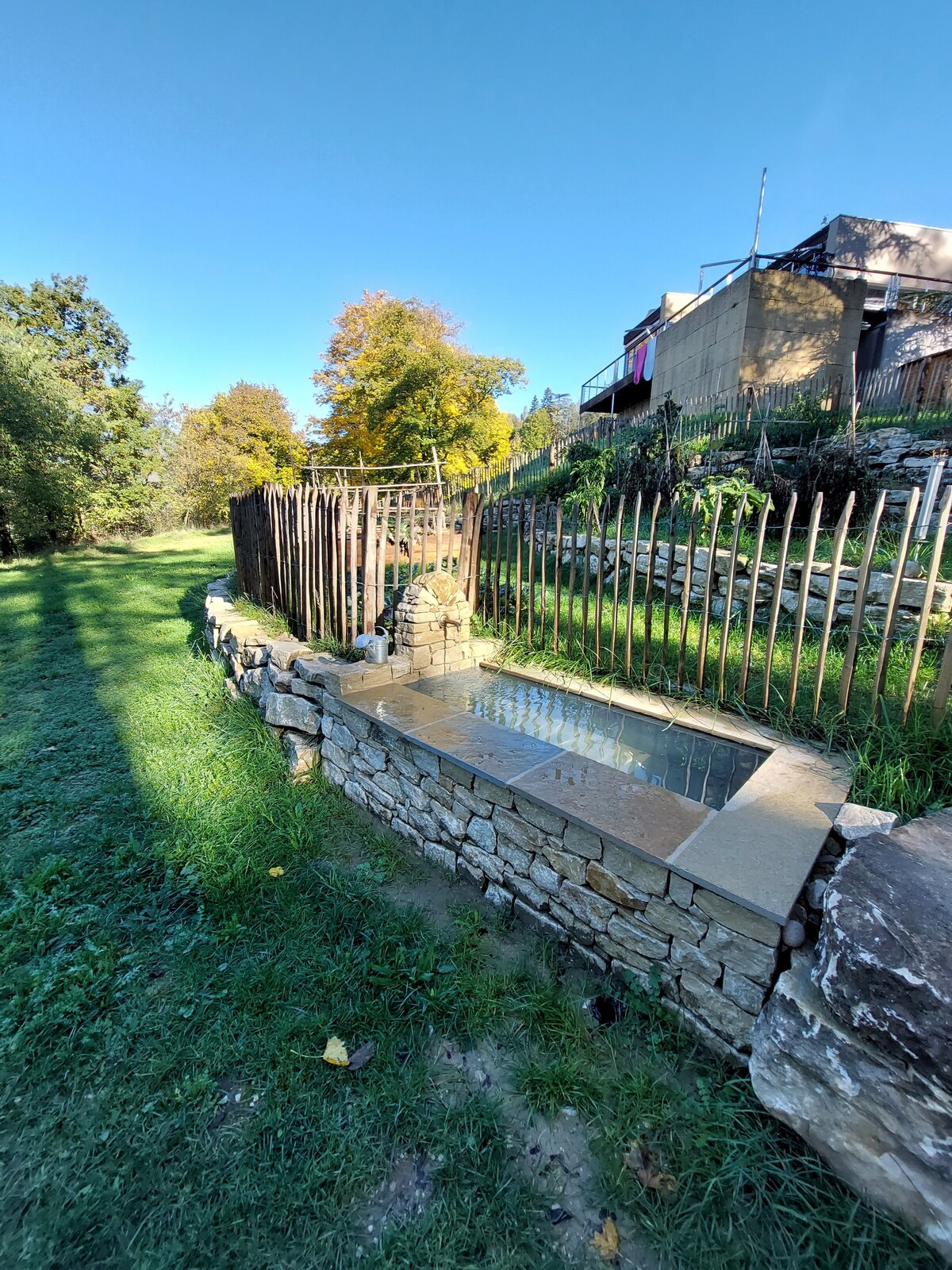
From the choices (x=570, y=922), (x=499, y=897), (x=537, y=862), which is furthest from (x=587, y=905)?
(x=499, y=897)

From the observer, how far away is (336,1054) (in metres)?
1.91

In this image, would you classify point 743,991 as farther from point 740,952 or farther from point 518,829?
point 518,829

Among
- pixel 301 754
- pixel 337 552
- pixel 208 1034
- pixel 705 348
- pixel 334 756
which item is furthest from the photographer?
pixel 705 348

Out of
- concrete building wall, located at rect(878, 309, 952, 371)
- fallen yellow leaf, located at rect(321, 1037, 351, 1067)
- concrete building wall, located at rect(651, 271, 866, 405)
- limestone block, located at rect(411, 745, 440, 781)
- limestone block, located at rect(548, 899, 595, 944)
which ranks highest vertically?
concrete building wall, located at rect(878, 309, 952, 371)

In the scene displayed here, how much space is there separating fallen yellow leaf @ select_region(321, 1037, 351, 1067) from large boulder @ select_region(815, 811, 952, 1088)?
164 centimetres

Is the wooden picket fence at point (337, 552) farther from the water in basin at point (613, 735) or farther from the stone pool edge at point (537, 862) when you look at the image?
the water in basin at point (613, 735)

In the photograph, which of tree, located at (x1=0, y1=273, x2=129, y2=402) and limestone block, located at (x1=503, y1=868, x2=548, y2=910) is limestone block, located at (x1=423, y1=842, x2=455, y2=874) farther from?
tree, located at (x1=0, y1=273, x2=129, y2=402)

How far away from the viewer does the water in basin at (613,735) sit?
8.52 ft

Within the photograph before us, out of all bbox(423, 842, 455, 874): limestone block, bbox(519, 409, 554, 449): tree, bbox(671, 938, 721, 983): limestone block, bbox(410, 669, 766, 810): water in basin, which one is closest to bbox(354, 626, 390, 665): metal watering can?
bbox(410, 669, 766, 810): water in basin

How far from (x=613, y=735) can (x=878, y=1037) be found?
1818mm

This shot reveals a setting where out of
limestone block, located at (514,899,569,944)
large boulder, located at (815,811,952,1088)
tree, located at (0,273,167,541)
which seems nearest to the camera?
large boulder, located at (815,811,952,1088)

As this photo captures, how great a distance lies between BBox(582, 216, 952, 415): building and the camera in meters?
10.9

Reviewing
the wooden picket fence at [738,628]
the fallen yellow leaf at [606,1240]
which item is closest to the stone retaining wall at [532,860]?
the fallen yellow leaf at [606,1240]

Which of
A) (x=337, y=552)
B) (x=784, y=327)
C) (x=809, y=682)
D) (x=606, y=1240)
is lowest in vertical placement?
(x=606, y=1240)
